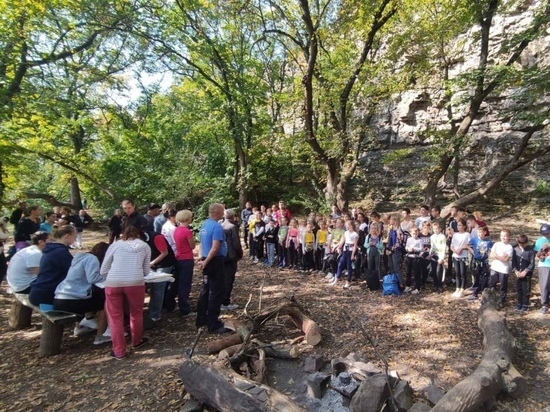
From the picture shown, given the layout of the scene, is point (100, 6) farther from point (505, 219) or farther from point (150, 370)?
point (505, 219)

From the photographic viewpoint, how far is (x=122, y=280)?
14.4 ft

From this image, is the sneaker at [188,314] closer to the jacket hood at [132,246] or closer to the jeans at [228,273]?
A: the jeans at [228,273]

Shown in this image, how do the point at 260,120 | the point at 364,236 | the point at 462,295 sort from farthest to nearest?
the point at 260,120
the point at 364,236
the point at 462,295

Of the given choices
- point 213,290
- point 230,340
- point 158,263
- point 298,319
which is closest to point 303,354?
point 298,319

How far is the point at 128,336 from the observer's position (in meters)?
5.30

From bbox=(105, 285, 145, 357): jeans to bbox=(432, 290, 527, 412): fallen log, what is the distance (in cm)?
374

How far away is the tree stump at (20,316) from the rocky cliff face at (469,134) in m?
12.4

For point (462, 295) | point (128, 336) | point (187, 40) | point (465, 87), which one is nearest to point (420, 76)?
point (465, 87)

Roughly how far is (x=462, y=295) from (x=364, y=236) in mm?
2532

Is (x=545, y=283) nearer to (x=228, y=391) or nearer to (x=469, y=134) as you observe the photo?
(x=228, y=391)

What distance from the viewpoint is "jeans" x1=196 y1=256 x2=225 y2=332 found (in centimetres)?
521

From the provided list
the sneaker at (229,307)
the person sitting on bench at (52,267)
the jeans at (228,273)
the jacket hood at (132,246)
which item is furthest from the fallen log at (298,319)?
the person sitting on bench at (52,267)

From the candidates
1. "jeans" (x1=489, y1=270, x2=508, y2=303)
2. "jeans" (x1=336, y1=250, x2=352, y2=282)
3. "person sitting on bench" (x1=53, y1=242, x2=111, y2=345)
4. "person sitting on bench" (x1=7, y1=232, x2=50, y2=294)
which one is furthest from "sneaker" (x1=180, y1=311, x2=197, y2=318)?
"jeans" (x1=489, y1=270, x2=508, y2=303)

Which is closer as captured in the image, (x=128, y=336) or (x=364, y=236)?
(x=128, y=336)
